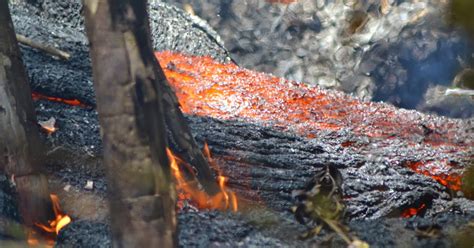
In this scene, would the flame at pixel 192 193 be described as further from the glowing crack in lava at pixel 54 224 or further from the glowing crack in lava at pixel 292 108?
the glowing crack in lava at pixel 292 108

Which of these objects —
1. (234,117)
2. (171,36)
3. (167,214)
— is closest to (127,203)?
(167,214)

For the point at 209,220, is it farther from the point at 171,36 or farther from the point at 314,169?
the point at 171,36

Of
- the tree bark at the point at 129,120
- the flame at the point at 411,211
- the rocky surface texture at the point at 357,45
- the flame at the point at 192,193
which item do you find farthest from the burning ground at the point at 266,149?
the tree bark at the point at 129,120

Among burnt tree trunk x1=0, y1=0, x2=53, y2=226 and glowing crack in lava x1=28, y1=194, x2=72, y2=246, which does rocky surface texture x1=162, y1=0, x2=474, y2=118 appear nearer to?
glowing crack in lava x1=28, y1=194, x2=72, y2=246

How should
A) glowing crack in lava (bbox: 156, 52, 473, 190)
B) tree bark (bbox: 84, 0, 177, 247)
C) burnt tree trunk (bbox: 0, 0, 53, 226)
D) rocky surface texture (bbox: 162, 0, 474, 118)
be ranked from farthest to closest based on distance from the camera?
rocky surface texture (bbox: 162, 0, 474, 118)
glowing crack in lava (bbox: 156, 52, 473, 190)
burnt tree trunk (bbox: 0, 0, 53, 226)
tree bark (bbox: 84, 0, 177, 247)

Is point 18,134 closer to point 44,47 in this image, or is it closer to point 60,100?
point 60,100

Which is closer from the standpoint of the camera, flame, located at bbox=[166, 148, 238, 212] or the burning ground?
the burning ground

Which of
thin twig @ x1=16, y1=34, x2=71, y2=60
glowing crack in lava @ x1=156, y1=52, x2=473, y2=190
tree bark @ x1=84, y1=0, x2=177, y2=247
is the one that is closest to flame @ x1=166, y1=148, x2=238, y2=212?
tree bark @ x1=84, y1=0, x2=177, y2=247
